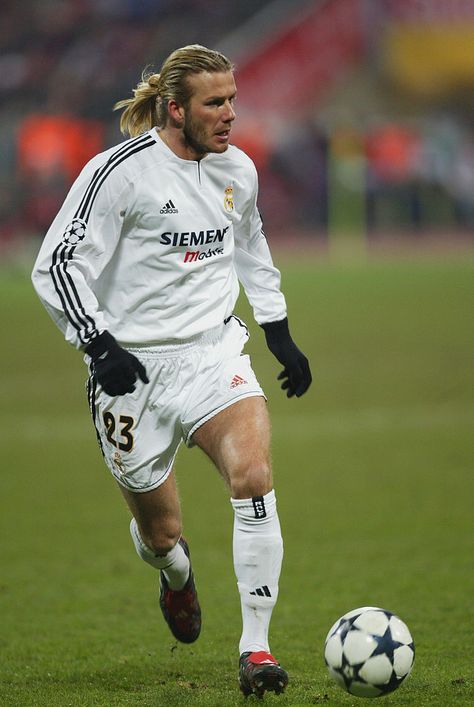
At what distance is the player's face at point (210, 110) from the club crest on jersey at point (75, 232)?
58cm

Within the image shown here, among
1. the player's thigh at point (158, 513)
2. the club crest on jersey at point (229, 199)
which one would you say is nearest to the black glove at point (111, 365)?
the player's thigh at point (158, 513)

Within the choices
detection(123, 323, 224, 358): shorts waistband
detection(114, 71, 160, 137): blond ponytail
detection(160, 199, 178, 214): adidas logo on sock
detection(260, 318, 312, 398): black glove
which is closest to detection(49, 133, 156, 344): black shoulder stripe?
detection(160, 199, 178, 214): adidas logo on sock

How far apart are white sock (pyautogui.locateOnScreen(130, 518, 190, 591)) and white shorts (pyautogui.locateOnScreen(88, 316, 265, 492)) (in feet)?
1.50

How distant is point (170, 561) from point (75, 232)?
161 cm

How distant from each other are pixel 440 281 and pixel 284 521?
55.5 ft

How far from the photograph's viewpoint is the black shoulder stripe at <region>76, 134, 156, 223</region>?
4801 millimetres

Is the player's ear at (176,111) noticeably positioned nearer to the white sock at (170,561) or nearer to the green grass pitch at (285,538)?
the white sock at (170,561)

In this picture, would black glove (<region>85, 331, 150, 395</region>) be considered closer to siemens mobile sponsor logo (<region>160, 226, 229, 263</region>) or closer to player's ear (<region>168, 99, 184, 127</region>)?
siemens mobile sponsor logo (<region>160, 226, 229, 263</region>)

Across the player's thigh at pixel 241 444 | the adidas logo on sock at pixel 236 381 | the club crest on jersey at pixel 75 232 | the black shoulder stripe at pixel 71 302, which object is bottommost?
the player's thigh at pixel 241 444

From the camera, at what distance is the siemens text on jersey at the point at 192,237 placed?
4.94m

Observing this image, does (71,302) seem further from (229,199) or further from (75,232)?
(229,199)

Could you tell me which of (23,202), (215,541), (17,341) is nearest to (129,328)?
(215,541)

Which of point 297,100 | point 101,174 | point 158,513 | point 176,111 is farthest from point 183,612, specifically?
point 297,100

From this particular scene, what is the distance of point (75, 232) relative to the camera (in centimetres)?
478
